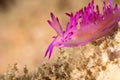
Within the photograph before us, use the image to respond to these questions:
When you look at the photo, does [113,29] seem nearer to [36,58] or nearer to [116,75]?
[116,75]

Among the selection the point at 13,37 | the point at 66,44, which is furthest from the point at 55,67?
the point at 13,37

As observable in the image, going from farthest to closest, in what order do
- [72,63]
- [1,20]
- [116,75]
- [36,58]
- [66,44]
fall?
[1,20] < [36,58] < [72,63] < [66,44] < [116,75]

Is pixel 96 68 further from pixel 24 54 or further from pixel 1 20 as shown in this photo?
pixel 1 20

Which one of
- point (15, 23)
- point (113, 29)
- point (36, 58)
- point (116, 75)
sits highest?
point (15, 23)

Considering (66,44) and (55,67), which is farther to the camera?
(55,67)

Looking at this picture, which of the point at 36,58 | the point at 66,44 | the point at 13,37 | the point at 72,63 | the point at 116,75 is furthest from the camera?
the point at 13,37

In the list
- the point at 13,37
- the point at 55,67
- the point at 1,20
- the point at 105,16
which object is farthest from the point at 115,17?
the point at 1,20

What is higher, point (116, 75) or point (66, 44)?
point (66, 44)
